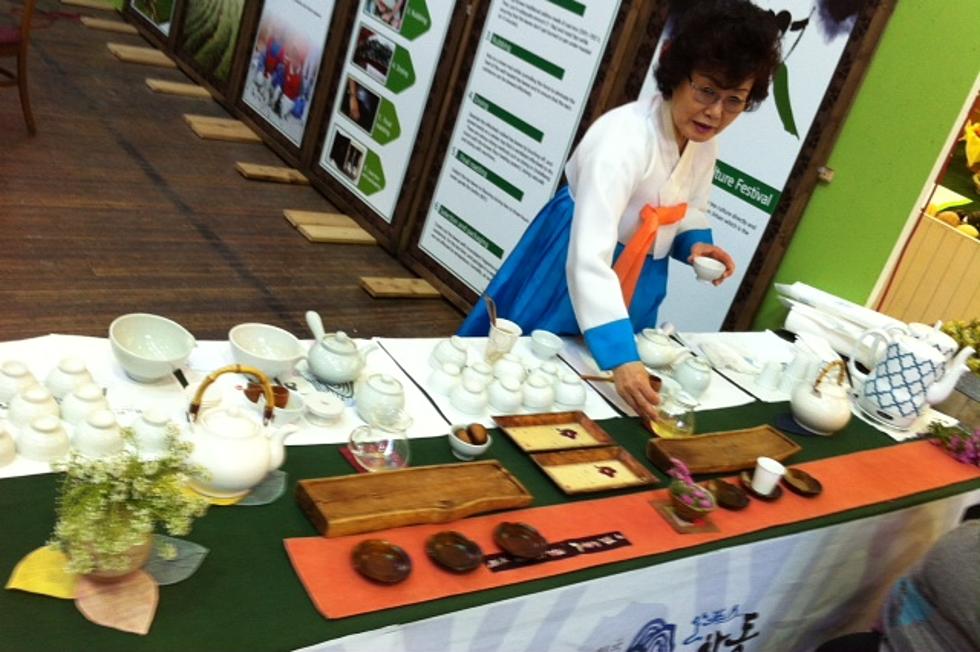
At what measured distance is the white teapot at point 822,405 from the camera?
2293 mm

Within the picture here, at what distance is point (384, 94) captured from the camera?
5055mm

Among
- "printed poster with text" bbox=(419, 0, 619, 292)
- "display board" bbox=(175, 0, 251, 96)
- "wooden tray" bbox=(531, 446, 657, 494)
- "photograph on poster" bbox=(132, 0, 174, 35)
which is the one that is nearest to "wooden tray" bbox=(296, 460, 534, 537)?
"wooden tray" bbox=(531, 446, 657, 494)

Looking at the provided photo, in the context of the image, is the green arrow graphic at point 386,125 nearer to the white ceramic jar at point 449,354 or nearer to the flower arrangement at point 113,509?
the white ceramic jar at point 449,354

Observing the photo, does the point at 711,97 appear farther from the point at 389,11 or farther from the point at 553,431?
the point at 389,11

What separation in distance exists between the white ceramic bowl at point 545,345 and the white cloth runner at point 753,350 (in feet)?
1.95

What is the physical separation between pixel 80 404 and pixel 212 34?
19.5 feet

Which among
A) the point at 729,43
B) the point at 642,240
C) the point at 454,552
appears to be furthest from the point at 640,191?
the point at 454,552

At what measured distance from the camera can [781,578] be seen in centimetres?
192

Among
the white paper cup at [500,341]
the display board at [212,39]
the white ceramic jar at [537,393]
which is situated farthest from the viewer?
the display board at [212,39]

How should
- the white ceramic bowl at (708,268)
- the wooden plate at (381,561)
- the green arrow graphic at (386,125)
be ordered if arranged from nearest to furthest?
the wooden plate at (381,561) < the white ceramic bowl at (708,268) < the green arrow graphic at (386,125)

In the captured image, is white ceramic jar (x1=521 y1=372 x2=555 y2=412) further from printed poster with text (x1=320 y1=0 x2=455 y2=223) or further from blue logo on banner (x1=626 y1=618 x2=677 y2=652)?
printed poster with text (x1=320 y1=0 x2=455 y2=223)

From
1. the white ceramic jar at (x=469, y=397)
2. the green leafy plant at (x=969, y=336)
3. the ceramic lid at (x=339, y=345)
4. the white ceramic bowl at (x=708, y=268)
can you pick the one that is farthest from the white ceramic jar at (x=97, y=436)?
the green leafy plant at (x=969, y=336)

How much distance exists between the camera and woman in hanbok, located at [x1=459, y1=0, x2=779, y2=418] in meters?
2.01

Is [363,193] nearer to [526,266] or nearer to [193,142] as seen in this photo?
[193,142]
